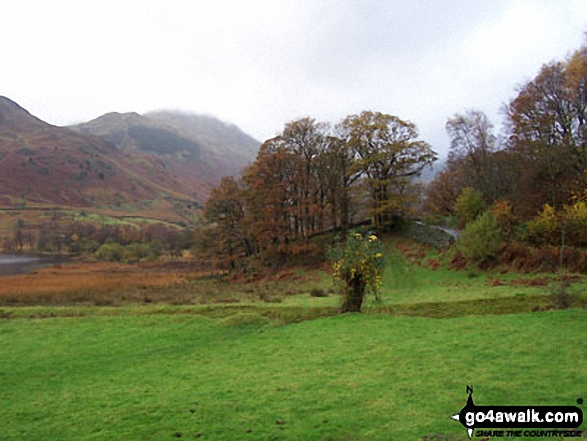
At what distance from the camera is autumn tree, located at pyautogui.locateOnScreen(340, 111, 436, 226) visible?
169 feet

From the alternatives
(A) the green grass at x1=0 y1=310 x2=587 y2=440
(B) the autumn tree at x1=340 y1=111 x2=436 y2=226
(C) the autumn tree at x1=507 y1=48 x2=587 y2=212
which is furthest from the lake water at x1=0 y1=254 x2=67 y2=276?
(C) the autumn tree at x1=507 y1=48 x2=587 y2=212

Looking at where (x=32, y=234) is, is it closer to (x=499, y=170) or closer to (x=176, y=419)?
(x=499, y=170)

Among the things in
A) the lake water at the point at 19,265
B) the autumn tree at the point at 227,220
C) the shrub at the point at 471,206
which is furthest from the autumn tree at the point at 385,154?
the lake water at the point at 19,265

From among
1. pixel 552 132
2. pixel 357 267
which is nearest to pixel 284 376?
pixel 357 267

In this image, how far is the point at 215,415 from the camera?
27.4ft

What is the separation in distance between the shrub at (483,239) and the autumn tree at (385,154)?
59.1 feet

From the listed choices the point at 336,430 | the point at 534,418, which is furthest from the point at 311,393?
the point at 534,418

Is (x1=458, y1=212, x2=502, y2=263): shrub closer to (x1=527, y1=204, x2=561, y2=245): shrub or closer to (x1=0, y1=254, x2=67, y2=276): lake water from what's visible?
(x1=527, y1=204, x2=561, y2=245): shrub

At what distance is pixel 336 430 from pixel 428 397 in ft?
7.37

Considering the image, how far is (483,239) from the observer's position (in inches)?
1265

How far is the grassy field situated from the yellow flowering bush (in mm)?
1094

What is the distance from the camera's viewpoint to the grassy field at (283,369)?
7.92 metres

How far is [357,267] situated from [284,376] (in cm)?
864

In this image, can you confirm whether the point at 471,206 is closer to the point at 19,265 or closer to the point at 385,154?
the point at 385,154
